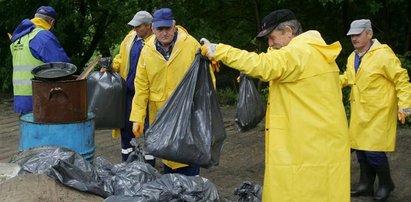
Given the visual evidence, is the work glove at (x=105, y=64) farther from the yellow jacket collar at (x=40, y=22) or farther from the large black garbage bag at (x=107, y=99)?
the yellow jacket collar at (x=40, y=22)

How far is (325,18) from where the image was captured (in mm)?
10797

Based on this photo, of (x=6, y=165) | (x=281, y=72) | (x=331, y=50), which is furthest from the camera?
(x=6, y=165)

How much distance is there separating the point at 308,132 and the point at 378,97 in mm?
2147

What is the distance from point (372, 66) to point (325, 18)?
549 centimetres

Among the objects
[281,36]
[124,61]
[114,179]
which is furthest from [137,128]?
[281,36]

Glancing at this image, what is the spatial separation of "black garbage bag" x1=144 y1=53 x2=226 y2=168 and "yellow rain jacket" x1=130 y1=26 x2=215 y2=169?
101cm

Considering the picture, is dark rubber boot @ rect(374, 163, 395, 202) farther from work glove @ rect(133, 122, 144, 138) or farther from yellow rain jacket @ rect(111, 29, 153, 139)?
yellow rain jacket @ rect(111, 29, 153, 139)

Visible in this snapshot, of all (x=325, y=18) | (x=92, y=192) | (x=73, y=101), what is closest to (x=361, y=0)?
(x=325, y=18)

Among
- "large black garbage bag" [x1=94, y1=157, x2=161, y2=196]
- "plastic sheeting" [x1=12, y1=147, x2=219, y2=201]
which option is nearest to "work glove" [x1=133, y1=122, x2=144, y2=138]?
"large black garbage bag" [x1=94, y1=157, x2=161, y2=196]

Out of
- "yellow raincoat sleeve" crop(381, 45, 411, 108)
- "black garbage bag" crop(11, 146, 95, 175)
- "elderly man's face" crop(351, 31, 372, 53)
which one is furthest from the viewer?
"elderly man's face" crop(351, 31, 372, 53)

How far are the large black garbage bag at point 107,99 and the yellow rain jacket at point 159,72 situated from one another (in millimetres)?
773

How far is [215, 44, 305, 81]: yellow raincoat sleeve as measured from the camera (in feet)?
11.0

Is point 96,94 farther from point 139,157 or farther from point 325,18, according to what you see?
point 325,18

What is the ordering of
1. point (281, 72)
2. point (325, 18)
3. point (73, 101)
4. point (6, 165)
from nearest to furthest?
1. point (281, 72)
2. point (6, 165)
3. point (73, 101)
4. point (325, 18)
